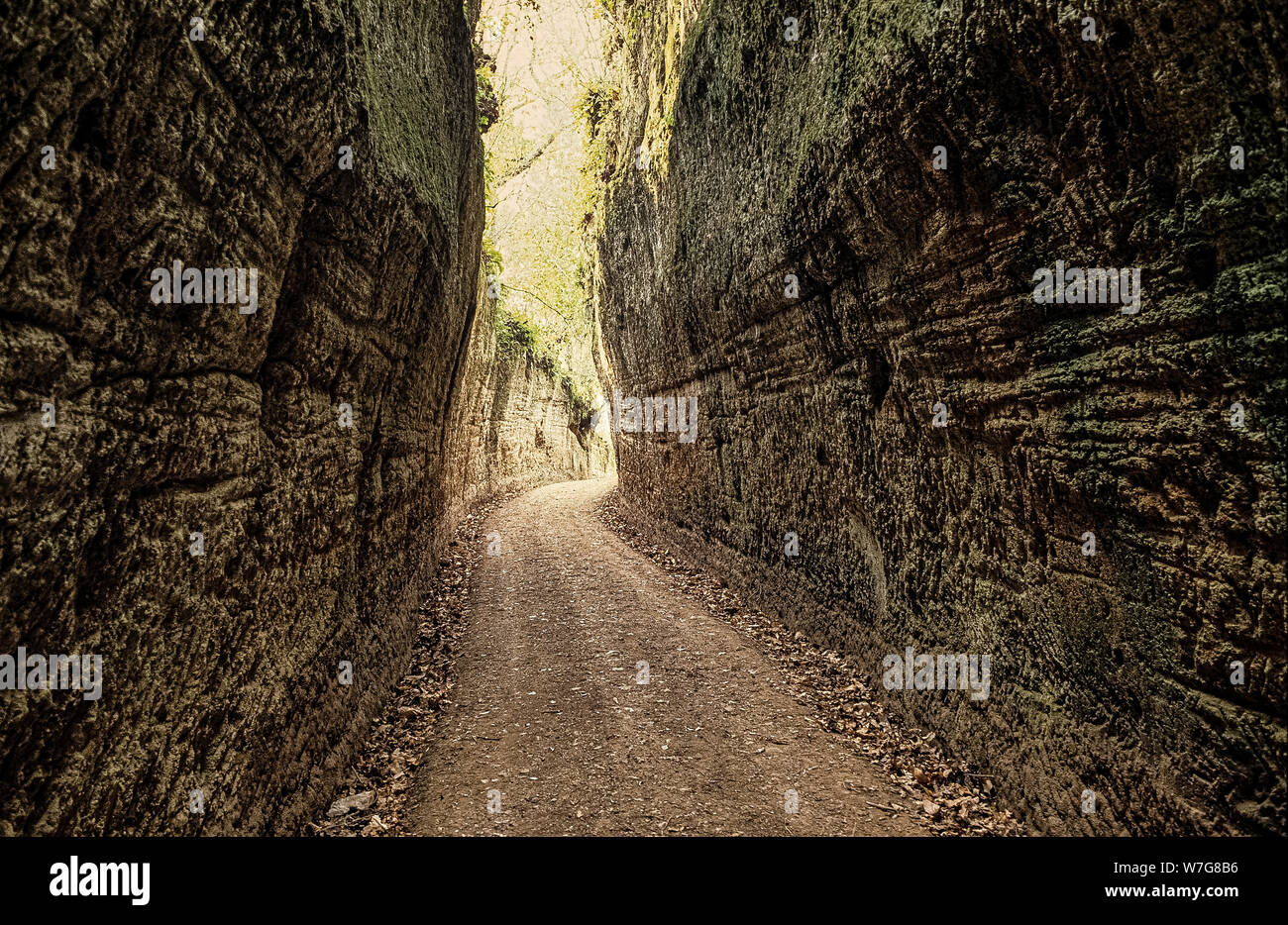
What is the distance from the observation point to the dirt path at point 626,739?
18.6 feet

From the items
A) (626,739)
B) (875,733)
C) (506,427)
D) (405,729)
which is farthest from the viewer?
(506,427)

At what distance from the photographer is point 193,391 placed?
388cm

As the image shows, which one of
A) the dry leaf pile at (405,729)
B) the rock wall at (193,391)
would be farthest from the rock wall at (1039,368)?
the dry leaf pile at (405,729)

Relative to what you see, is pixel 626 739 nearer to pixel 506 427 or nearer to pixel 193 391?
pixel 193 391

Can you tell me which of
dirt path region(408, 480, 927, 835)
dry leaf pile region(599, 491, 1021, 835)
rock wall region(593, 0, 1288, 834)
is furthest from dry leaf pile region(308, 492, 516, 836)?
rock wall region(593, 0, 1288, 834)

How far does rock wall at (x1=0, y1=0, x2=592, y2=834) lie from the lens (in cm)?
270

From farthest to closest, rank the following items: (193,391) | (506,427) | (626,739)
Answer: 1. (506,427)
2. (626,739)
3. (193,391)

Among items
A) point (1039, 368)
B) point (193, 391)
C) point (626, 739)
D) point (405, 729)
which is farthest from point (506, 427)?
point (1039, 368)

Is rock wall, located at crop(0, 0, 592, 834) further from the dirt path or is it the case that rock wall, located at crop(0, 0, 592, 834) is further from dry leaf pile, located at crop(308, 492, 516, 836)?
the dirt path

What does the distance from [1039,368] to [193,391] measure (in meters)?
5.90

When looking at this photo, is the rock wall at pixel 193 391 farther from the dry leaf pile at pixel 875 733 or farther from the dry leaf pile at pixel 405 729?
the dry leaf pile at pixel 875 733

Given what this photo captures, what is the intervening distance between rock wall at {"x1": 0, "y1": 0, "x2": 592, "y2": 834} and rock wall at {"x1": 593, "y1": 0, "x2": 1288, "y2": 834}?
455 centimetres

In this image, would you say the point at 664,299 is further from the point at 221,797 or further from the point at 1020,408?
the point at 221,797

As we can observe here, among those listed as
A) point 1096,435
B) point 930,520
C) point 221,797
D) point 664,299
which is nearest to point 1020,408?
point 1096,435
